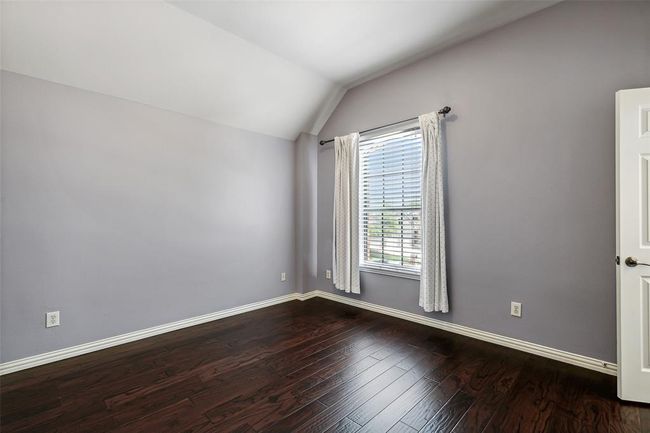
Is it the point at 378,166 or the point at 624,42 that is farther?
the point at 378,166

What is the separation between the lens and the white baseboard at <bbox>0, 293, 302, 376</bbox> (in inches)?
90.2

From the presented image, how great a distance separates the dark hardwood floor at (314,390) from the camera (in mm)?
1685

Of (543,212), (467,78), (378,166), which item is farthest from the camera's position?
(378,166)

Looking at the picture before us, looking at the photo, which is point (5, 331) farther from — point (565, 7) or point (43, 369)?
point (565, 7)

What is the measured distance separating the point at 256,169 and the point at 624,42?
11.8 ft

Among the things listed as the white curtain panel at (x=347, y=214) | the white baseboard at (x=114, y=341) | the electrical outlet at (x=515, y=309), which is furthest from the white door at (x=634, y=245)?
the white baseboard at (x=114, y=341)

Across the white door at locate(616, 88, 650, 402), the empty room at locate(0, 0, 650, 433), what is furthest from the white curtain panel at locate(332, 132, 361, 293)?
the white door at locate(616, 88, 650, 402)

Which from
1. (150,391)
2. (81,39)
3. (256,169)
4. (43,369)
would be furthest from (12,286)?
(256,169)

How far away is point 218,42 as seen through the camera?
2.73 meters

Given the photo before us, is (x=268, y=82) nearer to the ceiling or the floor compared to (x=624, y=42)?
nearer to the ceiling

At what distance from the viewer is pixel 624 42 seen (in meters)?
2.12

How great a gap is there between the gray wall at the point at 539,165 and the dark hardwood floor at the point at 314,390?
0.44m

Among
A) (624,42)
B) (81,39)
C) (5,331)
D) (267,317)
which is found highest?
(81,39)

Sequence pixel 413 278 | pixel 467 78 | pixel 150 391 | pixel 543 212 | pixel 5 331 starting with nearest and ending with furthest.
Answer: pixel 150 391 < pixel 5 331 < pixel 543 212 < pixel 467 78 < pixel 413 278
